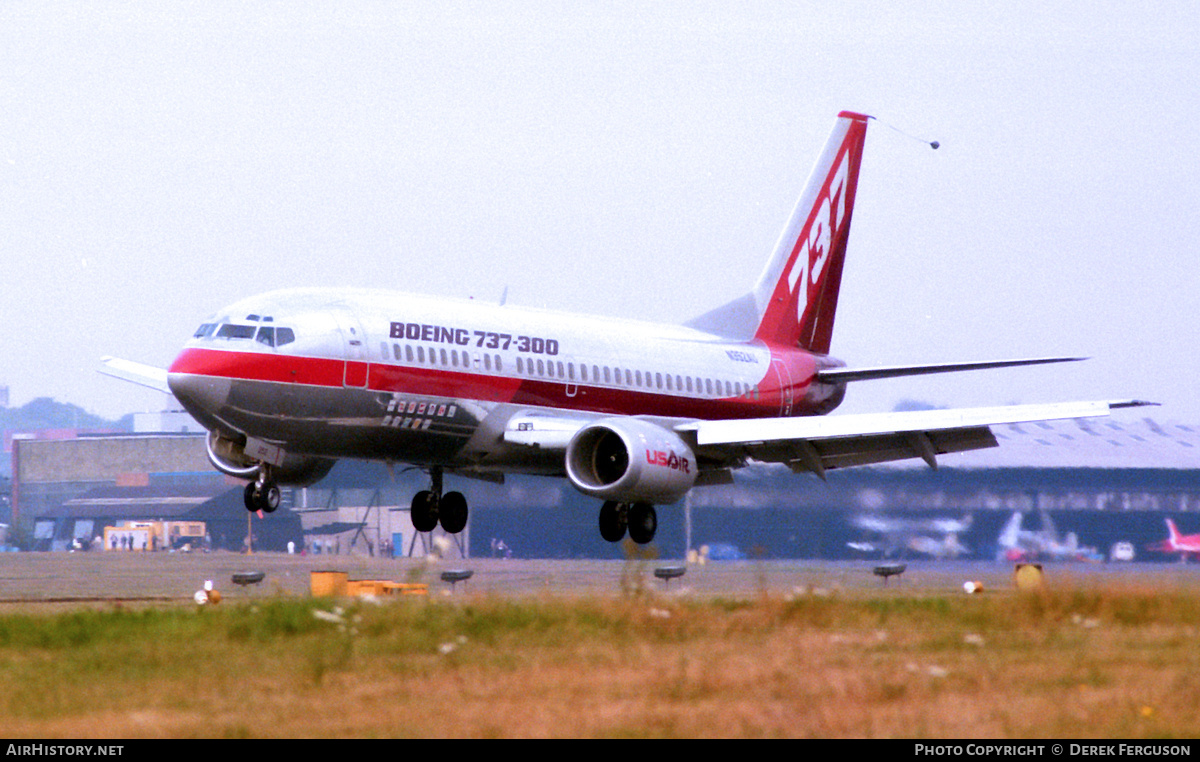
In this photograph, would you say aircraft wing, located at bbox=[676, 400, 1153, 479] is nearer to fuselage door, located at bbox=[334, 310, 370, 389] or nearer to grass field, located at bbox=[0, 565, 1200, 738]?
fuselage door, located at bbox=[334, 310, 370, 389]

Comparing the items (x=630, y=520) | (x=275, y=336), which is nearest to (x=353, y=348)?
(x=275, y=336)

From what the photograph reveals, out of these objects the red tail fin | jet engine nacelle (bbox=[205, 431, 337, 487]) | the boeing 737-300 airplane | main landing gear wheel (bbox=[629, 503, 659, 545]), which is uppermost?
the red tail fin

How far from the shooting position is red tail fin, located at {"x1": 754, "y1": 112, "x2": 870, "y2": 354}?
42.8 meters

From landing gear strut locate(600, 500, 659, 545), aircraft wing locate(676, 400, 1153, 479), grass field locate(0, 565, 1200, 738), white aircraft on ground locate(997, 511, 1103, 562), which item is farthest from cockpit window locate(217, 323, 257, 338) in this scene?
white aircraft on ground locate(997, 511, 1103, 562)

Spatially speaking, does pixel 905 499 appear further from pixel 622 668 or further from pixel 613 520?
pixel 622 668

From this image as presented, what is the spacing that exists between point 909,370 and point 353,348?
13.2 metres

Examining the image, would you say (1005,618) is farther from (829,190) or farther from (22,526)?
(22,526)

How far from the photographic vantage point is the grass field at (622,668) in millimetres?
13734

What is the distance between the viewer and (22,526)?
104875mm

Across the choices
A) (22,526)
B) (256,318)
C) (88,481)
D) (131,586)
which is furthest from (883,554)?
(88,481)

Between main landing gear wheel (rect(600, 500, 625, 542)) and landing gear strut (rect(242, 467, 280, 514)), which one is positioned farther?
main landing gear wheel (rect(600, 500, 625, 542))

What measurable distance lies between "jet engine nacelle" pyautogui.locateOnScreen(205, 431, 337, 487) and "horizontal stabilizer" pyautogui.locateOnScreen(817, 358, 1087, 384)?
12.4m

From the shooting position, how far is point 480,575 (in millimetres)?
49438
